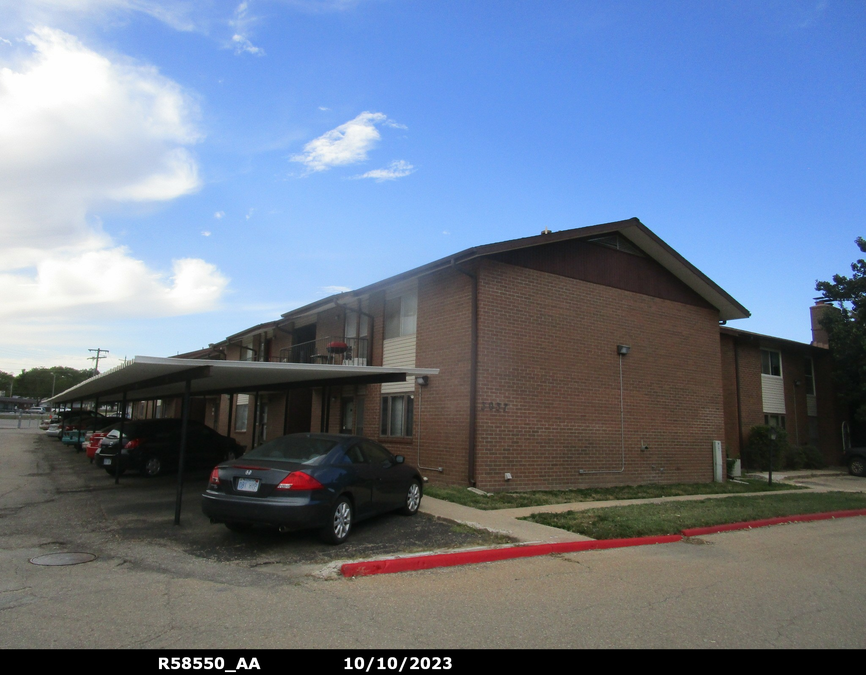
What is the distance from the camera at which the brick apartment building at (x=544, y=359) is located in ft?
46.7

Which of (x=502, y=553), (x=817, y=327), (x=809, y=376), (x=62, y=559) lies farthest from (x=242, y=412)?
(x=817, y=327)

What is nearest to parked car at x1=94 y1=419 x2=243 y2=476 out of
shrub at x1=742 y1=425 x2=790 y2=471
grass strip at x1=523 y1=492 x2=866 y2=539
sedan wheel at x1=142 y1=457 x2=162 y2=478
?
Answer: sedan wheel at x1=142 y1=457 x2=162 y2=478

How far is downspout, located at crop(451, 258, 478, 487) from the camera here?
44.9ft

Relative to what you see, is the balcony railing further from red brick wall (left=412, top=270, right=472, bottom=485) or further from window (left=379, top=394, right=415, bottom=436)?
red brick wall (left=412, top=270, right=472, bottom=485)

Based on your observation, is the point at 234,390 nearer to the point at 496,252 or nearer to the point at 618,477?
the point at 496,252

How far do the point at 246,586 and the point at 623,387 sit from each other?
1286 centimetres

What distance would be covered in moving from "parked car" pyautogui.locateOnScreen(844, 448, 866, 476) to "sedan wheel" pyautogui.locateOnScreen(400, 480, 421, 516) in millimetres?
20593

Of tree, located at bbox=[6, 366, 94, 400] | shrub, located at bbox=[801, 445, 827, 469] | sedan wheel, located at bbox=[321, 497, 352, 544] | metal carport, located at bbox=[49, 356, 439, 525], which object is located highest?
tree, located at bbox=[6, 366, 94, 400]

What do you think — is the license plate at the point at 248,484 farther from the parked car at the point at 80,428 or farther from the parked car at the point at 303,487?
the parked car at the point at 80,428

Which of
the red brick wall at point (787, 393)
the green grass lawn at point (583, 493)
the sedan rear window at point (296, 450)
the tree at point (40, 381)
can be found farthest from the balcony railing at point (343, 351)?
the tree at point (40, 381)

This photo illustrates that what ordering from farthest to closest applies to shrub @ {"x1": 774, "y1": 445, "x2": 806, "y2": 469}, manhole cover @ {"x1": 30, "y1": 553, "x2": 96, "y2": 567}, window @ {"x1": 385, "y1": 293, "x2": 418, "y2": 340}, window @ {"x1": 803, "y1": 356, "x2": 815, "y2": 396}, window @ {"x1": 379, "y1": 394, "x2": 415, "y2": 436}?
window @ {"x1": 803, "y1": 356, "x2": 815, "y2": 396}
shrub @ {"x1": 774, "y1": 445, "x2": 806, "y2": 469}
window @ {"x1": 385, "y1": 293, "x2": 418, "y2": 340}
window @ {"x1": 379, "y1": 394, "x2": 415, "y2": 436}
manhole cover @ {"x1": 30, "y1": 553, "x2": 96, "y2": 567}

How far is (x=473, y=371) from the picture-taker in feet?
45.9
